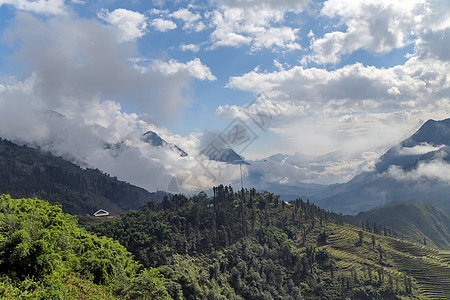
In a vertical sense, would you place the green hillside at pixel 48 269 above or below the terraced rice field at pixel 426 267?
above

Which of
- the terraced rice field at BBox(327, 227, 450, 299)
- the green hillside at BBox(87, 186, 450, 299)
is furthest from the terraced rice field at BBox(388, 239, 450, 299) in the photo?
the green hillside at BBox(87, 186, 450, 299)

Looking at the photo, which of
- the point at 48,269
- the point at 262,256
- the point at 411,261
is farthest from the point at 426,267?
the point at 48,269

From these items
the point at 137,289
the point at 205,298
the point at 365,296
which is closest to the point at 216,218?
the point at 205,298

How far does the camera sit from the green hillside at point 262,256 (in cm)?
8038

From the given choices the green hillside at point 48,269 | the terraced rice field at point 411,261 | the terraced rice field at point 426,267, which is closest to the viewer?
the green hillside at point 48,269

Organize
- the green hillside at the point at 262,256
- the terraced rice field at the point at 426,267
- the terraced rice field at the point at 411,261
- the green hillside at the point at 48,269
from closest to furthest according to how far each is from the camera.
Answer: the green hillside at the point at 48,269 → the green hillside at the point at 262,256 → the terraced rice field at the point at 426,267 → the terraced rice field at the point at 411,261

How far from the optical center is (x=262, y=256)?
104 metres

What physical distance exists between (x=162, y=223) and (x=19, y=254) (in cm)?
7417

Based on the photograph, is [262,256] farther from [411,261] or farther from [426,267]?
[426,267]

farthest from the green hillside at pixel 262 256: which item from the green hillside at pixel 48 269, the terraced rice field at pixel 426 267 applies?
the green hillside at pixel 48 269

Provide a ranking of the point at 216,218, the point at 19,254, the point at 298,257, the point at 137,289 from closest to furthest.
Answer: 1. the point at 19,254
2. the point at 137,289
3. the point at 298,257
4. the point at 216,218

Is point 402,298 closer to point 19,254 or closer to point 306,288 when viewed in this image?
point 306,288

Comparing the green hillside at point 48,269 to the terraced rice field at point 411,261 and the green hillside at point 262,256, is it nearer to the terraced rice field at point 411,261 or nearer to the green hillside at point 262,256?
the green hillside at point 262,256

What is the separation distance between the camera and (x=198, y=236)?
9769 cm
